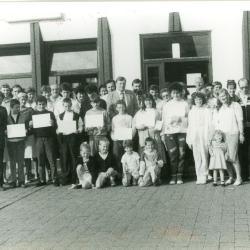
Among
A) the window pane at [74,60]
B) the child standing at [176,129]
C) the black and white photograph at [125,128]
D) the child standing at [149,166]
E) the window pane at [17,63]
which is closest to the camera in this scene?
the black and white photograph at [125,128]

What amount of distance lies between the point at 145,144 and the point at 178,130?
0.66 meters

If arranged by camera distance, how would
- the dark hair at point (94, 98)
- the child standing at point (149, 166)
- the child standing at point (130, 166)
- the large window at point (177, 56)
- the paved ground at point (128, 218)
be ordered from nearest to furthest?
the paved ground at point (128, 218) < the child standing at point (149, 166) < the child standing at point (130, 166) < the dark hair at point (94, 98) < the large window at point (177, 56)

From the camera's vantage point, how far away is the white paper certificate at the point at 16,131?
31.6 ft

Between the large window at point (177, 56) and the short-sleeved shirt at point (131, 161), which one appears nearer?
the short-sleeved shirt at point (131, 161)

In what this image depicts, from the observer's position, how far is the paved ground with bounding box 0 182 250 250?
5379mm

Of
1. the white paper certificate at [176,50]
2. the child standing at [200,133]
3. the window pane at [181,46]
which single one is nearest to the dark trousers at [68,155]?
the child standing at [200,133]

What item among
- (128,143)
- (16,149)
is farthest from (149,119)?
(16,149)

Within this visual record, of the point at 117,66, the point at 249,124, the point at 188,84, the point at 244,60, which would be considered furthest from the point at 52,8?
the point at 249,124

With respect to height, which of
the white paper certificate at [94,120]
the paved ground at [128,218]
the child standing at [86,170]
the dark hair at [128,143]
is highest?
the white paper certificate at [94,120]

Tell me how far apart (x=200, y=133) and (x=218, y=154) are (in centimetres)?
52

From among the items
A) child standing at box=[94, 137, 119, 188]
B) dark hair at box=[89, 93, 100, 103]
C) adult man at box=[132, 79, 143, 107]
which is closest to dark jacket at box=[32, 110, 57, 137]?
dark hair at box=[89, 93, 100, 103]

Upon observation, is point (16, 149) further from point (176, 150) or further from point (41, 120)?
point (176, 150)

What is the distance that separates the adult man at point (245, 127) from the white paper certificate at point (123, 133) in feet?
6.78

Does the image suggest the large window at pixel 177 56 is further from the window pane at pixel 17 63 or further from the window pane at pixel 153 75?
the window pane at pixel 17 63
